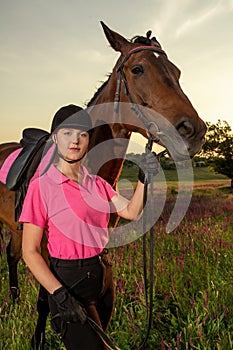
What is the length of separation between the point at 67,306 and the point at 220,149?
1340 inches

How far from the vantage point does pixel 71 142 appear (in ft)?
7.63

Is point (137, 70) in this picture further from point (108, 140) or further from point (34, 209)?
point (34, 209)

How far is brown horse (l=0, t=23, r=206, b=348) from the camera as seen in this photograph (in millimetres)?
2598

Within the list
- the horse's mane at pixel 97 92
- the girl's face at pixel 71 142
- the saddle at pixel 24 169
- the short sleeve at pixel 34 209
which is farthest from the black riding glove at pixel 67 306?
the horse's mane at pixel 97 92

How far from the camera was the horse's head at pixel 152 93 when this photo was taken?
258 cm

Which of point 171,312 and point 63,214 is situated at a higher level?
point 63,214

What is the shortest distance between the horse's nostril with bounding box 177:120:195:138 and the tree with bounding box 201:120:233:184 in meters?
32.5

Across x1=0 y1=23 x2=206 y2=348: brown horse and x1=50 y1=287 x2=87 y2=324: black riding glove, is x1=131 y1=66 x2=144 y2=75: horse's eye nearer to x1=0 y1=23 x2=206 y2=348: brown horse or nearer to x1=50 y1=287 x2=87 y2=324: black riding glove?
x1=0 y1=23 x2=206 y2=348: brown horse

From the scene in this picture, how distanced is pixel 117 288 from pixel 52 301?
219cm

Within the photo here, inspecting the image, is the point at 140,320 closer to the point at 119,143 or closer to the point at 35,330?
the point at 35,330

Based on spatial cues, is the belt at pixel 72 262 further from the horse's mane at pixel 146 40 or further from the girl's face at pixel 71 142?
the horse's mane at pixel 146 40

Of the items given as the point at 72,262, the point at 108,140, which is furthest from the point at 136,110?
the point at 72,262

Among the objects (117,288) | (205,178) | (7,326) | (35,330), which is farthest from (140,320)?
(205,178)

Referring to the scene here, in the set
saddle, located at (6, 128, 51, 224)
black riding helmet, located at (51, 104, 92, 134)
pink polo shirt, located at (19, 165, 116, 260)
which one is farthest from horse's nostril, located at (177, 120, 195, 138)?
saddle, located at (6, 128, 51, 224)
